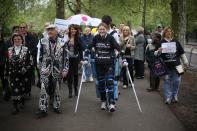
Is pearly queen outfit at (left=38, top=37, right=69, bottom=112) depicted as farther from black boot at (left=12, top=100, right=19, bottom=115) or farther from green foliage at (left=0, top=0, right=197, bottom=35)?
green foliage at (left=0, top=0, right=197, bottom=35)

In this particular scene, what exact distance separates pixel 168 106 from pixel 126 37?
374 centimetres

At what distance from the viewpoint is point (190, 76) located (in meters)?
18.2

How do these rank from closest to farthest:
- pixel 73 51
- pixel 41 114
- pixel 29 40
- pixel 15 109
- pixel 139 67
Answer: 1. pixel 41 114
2. pixel 15 109
3. pixel 73 51
4. pixel 29 40
5. pixel 139 67

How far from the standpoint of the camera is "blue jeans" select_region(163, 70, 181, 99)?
37.9 feet

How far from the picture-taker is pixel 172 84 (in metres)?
11.6

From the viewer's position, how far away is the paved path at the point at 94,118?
28.8 ft

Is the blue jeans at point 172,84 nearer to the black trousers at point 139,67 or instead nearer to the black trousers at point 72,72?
the black trousers at point 72,72

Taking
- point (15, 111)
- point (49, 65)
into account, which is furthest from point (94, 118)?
point (15, 111)

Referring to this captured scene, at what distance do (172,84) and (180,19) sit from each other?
7.86 metres

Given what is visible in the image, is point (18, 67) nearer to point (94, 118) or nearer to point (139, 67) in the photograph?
point (94, 118)

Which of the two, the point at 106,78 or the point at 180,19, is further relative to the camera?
the point at 180,19

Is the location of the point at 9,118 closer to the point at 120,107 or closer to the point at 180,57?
the point at 120,107

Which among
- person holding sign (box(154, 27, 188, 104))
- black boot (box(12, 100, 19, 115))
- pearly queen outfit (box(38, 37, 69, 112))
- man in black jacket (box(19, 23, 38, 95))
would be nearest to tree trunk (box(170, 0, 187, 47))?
person holding sign (box(154, 27, 188, 104))

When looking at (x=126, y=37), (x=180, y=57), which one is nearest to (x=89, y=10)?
(x=126, y=37)
